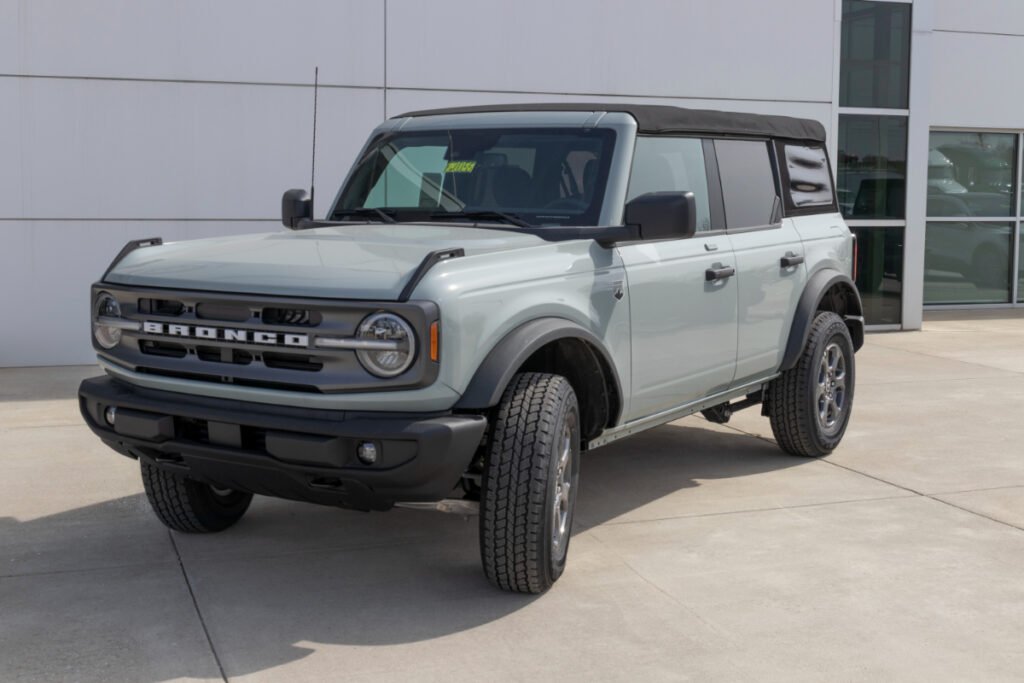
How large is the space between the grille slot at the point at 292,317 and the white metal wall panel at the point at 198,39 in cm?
710

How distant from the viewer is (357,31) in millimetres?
11297

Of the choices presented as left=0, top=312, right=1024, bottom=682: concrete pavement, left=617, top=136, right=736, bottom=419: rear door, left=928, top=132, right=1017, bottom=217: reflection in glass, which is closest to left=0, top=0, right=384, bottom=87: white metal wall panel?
left=0, top=312, right=1024, bottom=682: concrete pavement

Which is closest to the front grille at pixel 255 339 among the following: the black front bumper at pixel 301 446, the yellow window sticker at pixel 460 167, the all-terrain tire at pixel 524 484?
the black front bumper at pixel 301 446

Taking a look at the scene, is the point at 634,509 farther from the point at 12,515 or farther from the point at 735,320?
the point at 12,515

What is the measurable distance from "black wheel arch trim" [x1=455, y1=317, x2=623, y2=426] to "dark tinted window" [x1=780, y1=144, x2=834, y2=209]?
2.55 meters

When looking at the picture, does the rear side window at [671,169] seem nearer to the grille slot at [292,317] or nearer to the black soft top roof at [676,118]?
the black soft top roof at [676,118]

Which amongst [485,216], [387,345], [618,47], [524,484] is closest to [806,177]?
[485,216]

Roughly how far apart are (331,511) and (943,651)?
299 centimetres

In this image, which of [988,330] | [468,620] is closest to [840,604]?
[468,620]

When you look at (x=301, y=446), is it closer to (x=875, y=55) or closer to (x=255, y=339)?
(x=255, y=339)

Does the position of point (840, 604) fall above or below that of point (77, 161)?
below

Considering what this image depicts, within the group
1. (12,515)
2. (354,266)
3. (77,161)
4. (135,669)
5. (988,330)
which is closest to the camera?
(135,669)

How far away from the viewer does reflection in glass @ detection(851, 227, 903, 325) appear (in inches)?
529

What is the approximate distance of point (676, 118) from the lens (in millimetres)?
6090
